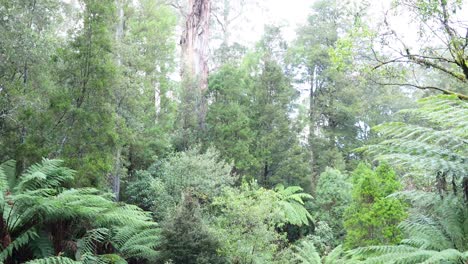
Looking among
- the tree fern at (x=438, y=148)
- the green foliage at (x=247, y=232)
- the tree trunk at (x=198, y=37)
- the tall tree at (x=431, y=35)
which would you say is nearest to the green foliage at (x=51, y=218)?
the green foliage at (x=247, y=232)

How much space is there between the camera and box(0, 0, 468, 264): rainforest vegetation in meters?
5.20

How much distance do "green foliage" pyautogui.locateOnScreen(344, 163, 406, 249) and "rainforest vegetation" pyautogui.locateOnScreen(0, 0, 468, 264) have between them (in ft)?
0.12

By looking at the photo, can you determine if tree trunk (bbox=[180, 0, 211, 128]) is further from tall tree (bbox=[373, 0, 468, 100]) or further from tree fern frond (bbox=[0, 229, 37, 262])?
tree fern frond (bbox=[0, 229, 37, 262])

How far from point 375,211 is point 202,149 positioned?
6223mm

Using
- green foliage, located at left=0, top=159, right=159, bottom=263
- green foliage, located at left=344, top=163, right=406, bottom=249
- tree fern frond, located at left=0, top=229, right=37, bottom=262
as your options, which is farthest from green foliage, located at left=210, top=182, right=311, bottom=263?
tree fern frond, located at left=0, top=229, right=37, bottom=262

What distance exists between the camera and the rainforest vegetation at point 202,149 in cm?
520

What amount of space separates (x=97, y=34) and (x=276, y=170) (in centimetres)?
856

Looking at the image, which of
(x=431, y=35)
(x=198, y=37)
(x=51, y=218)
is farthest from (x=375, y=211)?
(x=198, y=37)

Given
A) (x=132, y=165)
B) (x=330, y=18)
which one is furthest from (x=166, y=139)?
(x=330, y=18)

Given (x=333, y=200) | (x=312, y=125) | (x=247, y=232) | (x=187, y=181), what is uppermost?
(x=312, y=125)

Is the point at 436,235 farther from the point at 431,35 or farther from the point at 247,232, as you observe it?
the point at 247,232

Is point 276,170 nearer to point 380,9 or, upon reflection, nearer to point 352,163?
point 352,163

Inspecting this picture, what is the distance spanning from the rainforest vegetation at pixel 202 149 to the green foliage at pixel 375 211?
4 centimetres

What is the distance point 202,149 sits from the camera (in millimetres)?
14188
